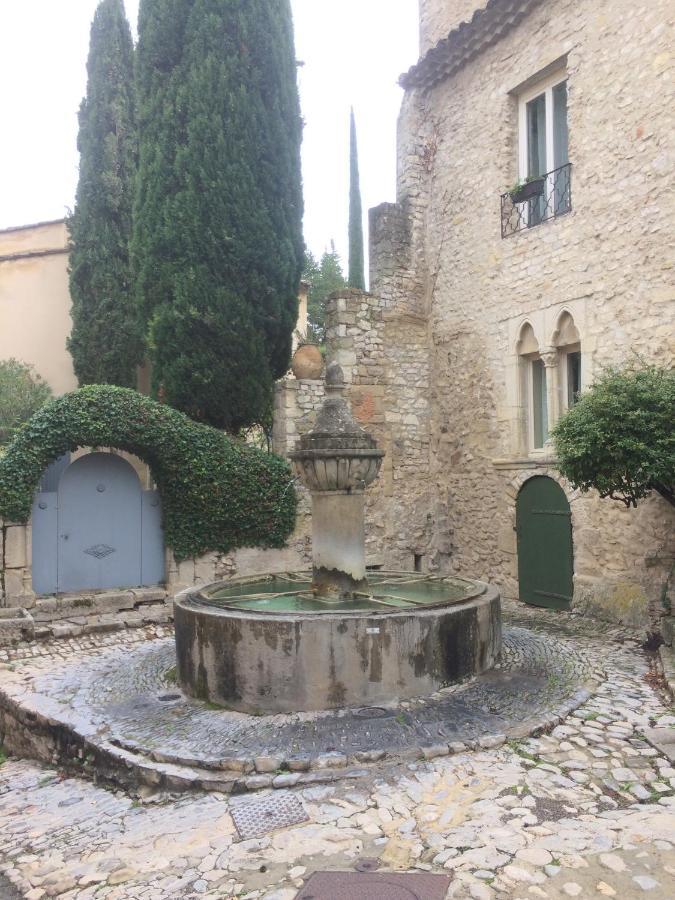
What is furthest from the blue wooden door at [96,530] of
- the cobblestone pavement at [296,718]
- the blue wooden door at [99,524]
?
the cobblestone pavement at [296,718]

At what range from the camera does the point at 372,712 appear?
4855 mm

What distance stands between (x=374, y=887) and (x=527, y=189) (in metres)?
8.96

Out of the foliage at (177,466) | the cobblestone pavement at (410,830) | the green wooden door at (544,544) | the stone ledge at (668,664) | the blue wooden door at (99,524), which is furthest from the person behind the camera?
the blue wooden door at (99,524)

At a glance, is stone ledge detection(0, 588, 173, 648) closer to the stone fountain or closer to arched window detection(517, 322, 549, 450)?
the stone fountain

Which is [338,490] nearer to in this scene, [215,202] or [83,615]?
[83,615]

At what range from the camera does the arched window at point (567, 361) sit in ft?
29.6

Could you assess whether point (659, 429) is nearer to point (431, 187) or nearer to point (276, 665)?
point (276, 665)

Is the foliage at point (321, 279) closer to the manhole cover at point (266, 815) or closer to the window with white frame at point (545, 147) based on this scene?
the window with white frame at point (545, 147)

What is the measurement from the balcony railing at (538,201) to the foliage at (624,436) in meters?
3.28

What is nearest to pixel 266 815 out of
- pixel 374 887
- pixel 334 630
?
pixel 374 887

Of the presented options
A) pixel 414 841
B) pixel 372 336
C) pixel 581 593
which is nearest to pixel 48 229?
pixel 372 336

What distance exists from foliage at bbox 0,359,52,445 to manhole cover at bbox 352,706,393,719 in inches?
367

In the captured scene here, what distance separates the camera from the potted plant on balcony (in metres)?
9.46

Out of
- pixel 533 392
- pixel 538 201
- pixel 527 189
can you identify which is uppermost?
pixel 527 189
